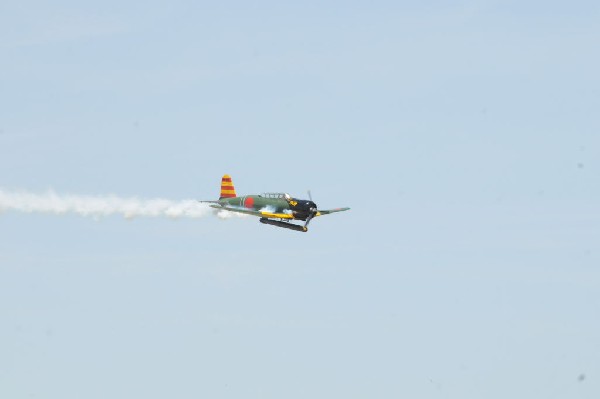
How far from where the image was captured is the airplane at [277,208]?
7382 inches

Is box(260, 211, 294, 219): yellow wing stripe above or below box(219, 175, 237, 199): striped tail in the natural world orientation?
below

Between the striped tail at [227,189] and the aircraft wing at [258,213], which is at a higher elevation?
the striped tail at [227,189]

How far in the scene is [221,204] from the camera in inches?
7741

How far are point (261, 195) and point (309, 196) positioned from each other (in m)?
6.54

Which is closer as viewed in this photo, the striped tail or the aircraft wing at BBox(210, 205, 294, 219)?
the aircraft wing at BBox(210, 205, 294, 219)

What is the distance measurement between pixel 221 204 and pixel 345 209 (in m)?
15.8

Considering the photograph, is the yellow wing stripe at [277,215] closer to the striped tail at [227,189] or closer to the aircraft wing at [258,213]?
the aircraft wing at [258,213]

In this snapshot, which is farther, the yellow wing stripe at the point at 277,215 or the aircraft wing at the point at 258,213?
the aircraft wing at the point at 258,213

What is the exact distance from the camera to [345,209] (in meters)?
195

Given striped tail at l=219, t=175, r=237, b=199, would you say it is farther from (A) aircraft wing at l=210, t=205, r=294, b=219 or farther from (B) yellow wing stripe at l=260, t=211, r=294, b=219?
(B) yellow wing stripe at l=260, t=211, r=294, b=219

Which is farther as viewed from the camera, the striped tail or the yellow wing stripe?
the striped tail

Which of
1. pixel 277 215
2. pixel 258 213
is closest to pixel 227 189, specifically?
pixel 258 213

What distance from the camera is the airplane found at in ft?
615

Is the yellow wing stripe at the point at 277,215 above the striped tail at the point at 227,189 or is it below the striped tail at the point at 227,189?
below
